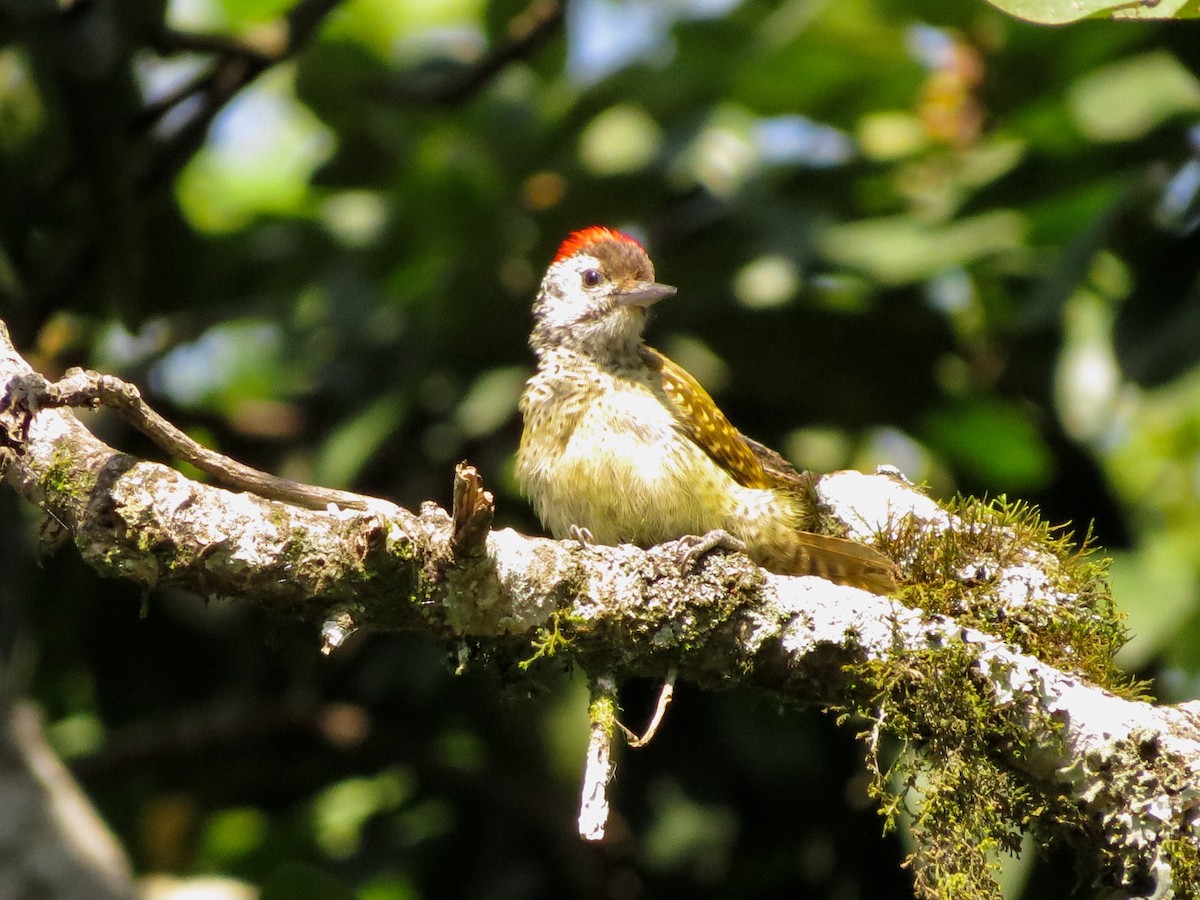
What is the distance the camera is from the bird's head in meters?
4.70

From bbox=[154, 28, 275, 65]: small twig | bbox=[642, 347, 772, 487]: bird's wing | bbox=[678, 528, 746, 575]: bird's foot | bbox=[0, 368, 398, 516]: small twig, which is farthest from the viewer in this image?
bbox=[154, 28, 275, 65]: small twig

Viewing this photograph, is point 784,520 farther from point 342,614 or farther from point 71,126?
point 71,126

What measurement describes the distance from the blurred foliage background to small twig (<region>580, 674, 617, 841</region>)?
2271 mm

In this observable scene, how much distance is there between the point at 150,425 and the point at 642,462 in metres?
1.56

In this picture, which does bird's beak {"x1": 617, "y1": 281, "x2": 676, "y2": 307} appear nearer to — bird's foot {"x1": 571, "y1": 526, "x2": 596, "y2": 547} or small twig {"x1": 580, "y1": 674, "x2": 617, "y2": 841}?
bird's foot {"x1": 571, "y1": 526, "x2": 596, "y2": 547}

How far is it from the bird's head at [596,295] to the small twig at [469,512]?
197 cm

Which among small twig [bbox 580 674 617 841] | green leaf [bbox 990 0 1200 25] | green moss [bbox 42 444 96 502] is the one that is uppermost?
green leaf [bbox 990 0 1200 25]

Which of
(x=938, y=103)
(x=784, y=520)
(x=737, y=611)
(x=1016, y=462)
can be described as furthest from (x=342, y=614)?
(x=938, y=103)

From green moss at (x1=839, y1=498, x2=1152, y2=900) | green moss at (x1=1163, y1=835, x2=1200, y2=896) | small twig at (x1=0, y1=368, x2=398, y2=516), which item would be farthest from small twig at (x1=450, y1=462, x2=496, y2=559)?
green moss at (x1=1163, y1=835, x2=1200, y2=896)

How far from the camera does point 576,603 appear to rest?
2.92 m

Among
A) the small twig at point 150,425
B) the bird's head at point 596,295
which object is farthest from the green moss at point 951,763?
the bird's head at point 596,295

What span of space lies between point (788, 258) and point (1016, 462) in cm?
121

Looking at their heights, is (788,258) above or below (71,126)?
below

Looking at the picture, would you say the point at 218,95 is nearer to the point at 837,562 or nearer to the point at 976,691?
the point at 837,562
